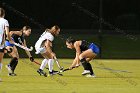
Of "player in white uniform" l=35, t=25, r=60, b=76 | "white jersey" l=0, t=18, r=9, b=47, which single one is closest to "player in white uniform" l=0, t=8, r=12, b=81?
"white jersey" l=0, t=18, r=9, b=47

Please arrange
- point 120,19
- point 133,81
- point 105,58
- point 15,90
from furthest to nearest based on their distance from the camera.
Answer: point 120,19 < point 105,58 < point 133,81 < point 15,90

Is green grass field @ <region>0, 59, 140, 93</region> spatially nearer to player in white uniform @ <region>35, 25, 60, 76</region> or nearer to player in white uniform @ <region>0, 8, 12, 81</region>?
player in white uniform @ <region>35, 25, 60, 76</region>

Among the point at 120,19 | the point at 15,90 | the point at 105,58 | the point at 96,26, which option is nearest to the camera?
the point at 15,90

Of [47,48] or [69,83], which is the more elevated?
[47,48]

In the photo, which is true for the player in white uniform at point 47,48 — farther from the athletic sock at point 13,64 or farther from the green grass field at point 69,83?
the athletic sock at point 13,64

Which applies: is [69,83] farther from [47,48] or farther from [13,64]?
[13,64]

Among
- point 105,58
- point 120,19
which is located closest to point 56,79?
point 105,58

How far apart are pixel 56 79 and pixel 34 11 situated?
1671 centimetres

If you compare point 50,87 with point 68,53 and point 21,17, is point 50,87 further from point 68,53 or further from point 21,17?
point 21,17

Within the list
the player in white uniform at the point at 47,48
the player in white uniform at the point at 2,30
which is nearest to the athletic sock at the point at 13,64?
the player in white uniform at the point at 47,48

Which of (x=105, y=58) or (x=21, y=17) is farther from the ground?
(x=21, y=17)

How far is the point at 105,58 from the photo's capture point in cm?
3019

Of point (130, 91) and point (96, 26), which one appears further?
point (96, 26)

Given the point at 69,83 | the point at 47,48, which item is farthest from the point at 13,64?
the point at 69,83
